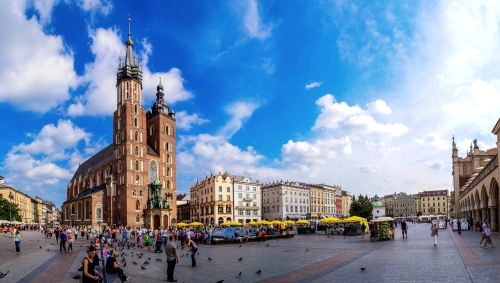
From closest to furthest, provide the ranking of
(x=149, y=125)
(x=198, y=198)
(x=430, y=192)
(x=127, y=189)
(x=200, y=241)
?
(x=200, y=241) → (x=127, y=189) → (x=149, y=125) → (x=198, y=198) → (x=430, y=192)

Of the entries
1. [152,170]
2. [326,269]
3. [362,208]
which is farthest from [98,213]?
[326,269]

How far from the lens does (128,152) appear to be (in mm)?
73062

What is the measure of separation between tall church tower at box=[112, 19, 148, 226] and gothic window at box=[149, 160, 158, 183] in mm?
2413

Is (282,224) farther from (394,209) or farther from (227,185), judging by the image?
(394,209)

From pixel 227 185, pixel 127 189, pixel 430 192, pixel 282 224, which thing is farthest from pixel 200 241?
pixel 430 192

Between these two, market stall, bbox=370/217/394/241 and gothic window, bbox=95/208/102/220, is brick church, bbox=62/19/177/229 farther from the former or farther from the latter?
market stall, bbox=370/217/394/241

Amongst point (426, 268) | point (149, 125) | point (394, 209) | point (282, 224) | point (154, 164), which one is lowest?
point (394, 209)

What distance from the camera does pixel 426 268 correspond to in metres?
14.1

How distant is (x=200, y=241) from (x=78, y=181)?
75.4 metres

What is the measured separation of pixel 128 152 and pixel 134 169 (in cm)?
355

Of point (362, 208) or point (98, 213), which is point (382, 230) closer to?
point (362, 208)

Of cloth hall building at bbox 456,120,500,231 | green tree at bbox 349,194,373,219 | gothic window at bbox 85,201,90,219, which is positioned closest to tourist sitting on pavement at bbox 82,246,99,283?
cloth hall building at bbox 456,120,500,231

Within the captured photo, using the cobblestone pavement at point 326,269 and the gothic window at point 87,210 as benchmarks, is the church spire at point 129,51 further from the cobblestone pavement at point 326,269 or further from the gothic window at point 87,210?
the cobblestone pavement at point 326,269

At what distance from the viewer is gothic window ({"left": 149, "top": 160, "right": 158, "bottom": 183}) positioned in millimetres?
78044
